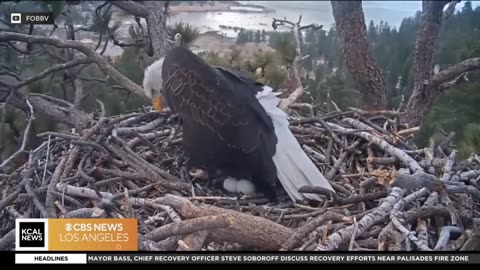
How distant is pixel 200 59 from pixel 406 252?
74cm

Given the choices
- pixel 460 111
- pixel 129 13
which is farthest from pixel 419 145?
pixel 129 13

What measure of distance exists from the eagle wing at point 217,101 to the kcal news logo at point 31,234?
50 cm

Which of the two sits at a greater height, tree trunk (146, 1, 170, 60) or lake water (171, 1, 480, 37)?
lake water (171, 1, 480, 37)

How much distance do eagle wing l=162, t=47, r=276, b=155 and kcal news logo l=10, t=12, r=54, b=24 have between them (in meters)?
0.36

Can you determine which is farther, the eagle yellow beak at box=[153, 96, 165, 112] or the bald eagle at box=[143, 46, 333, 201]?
the eagle yellow beak at box=[153, 96, 165, 112]

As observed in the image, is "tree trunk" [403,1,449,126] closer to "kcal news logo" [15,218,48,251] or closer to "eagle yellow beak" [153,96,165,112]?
"eagle yellow beak" [153,96,165,112]

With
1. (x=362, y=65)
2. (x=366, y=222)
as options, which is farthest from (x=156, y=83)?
(x=362, y=65)

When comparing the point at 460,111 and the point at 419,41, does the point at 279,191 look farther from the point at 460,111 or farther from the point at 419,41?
the point at 419,41

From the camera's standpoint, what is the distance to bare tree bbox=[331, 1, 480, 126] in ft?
6.47

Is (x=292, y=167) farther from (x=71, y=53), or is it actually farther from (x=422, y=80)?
(x=71, y=53)

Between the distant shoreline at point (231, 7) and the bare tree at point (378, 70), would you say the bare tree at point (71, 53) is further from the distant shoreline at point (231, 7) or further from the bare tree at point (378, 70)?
the bare tree at point (378, 70)

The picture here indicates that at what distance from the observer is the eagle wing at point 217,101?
1302 millimetres

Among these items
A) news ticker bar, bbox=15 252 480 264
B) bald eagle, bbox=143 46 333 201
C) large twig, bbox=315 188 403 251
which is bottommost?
news ticker bar, bbox=15 252 480 264

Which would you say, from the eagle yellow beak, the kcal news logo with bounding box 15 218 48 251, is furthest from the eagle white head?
the kcal news logo with bounding box 15 218 48 251
